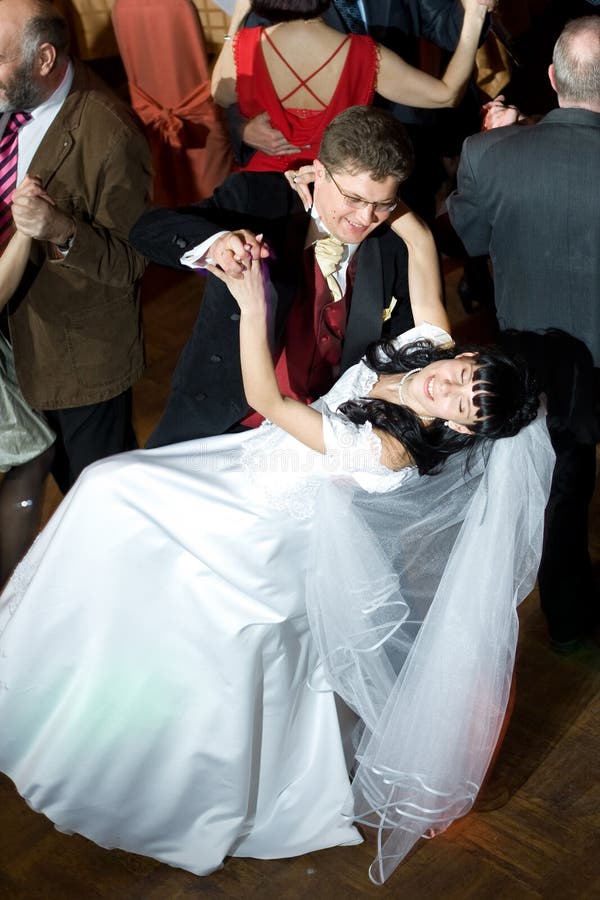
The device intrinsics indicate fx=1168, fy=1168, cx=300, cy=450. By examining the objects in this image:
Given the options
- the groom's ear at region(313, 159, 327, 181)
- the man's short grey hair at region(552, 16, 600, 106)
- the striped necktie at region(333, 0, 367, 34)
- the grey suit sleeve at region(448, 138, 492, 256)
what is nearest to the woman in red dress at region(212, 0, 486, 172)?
the striped necktie at region(333, 0, 367, 34)

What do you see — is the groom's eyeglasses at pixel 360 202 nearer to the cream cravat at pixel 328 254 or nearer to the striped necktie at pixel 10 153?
the cream cravat at pixel 328 254

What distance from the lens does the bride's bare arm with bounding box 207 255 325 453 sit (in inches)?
96.5

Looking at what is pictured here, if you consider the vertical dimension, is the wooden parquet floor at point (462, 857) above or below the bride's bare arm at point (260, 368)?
below

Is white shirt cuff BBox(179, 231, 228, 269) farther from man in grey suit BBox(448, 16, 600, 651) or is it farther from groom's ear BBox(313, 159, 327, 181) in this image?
man in grey suit BBox(448, 16, 600, 651)

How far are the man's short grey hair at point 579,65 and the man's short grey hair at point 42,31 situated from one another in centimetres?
123

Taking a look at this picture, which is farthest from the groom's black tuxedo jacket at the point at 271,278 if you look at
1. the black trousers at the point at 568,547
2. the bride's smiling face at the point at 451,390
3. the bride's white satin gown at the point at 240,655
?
the black trousers at the point at 568,547

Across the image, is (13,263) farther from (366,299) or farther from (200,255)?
(366,299)

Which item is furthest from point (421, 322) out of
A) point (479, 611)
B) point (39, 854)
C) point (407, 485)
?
point (39, 854)

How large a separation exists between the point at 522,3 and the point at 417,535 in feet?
14.8

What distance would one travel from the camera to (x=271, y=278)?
2779 millimetres

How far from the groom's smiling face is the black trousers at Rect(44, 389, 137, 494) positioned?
3.26 ft

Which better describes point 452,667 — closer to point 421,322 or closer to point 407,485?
point 407,485

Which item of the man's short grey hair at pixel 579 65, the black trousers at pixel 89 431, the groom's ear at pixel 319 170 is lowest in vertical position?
the black trousers at pixel 89 431

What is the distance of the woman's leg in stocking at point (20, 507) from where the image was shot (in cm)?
333
